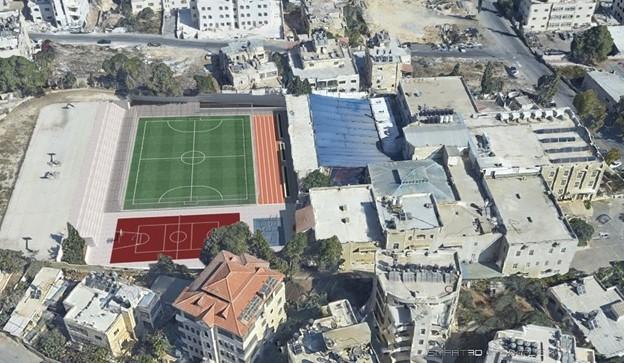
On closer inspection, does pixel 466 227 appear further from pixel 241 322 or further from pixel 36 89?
pixel 36 89

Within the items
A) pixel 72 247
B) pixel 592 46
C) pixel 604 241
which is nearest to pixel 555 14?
pixel 592 46

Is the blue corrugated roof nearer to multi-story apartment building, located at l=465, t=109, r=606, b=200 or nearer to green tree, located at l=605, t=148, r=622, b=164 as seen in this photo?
multi-story apartment building, located at l=465, t=109, r=606, b=200

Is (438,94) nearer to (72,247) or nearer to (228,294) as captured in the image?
(228,294)

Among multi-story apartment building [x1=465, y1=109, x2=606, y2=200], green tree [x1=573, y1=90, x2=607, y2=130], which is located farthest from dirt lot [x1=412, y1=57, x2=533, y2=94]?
multi-story apartment building [x1=465, y1=109, x2=606, y2=200]

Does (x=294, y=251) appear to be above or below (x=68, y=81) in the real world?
above

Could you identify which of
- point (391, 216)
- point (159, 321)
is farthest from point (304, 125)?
point (159, 321)

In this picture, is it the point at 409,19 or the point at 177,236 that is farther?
the point at 409,19
